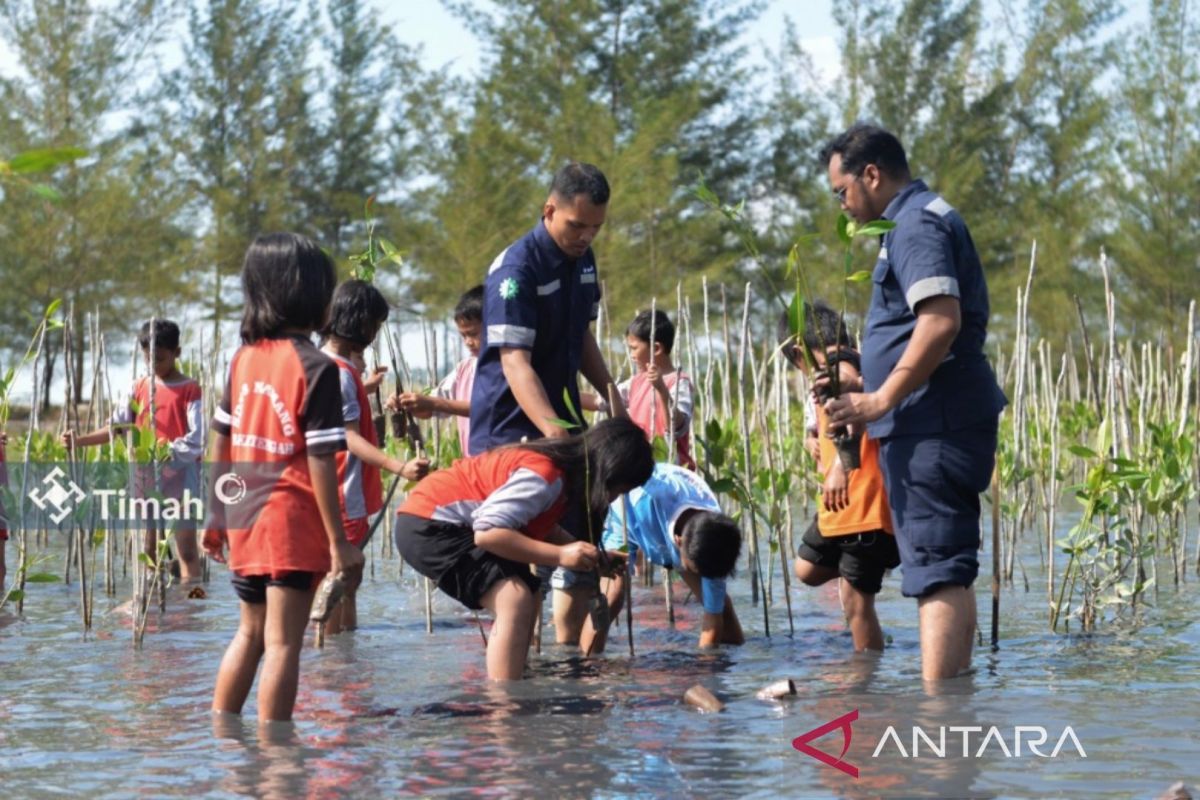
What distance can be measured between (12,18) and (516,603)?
81.1ft

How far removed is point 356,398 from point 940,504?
7.77ft

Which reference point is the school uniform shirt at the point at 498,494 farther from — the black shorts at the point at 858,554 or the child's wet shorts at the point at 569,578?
the black shorts at the point at 858,554

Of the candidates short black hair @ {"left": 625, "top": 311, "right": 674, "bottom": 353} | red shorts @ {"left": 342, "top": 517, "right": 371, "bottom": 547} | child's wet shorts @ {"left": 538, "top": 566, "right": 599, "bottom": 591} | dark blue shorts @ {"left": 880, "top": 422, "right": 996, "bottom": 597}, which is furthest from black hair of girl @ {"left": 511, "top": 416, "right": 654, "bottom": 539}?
short black hair @ {"left": 625, "top": 311, "right": 674, "bottom": 353}

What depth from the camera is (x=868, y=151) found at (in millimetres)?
A: 4617

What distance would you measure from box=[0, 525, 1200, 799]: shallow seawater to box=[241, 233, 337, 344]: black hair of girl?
1.08 meters

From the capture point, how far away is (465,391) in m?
6.99

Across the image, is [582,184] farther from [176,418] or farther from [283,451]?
[176,418]

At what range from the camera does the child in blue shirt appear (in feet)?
18.5

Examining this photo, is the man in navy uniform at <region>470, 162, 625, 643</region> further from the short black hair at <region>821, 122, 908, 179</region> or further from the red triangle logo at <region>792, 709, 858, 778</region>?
the red triangle logo at <region>792, 709, 858, 778</region>

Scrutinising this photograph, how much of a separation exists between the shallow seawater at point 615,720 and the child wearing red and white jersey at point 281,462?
29 cm

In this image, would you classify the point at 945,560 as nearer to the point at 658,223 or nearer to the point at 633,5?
the point at 658,223

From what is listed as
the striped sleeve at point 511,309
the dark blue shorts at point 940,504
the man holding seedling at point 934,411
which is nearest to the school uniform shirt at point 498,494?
the striped sleeve at point 511,309

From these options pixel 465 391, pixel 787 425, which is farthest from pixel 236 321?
pixel 465 391

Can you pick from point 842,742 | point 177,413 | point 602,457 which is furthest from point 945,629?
point 177,413
